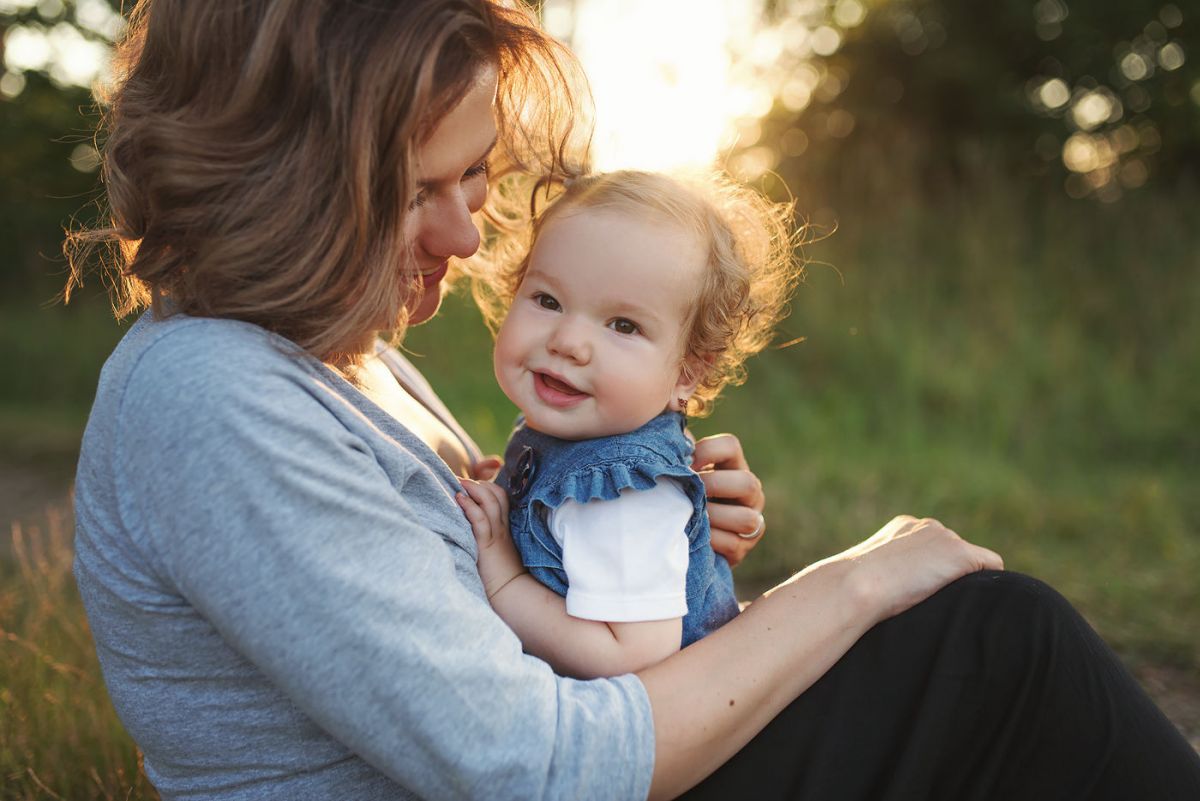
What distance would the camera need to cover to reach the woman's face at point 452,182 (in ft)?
4.68

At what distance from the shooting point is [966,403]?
16.7ft

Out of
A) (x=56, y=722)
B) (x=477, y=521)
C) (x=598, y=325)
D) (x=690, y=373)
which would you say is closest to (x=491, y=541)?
(x=477, y=521)

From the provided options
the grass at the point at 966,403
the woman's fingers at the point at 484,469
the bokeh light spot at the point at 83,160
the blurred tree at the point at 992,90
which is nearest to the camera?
the woman's fingers at the point at 484,469

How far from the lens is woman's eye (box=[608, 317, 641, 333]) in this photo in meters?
1.66

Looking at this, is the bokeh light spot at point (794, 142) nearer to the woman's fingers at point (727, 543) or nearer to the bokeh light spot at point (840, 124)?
the bokeh light spot at point (840, 124)

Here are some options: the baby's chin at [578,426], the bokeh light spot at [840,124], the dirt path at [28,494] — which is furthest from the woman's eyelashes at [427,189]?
the bokeh light spot at [840,124]

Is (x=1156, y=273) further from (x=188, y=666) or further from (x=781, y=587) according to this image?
(x=188, y=666)

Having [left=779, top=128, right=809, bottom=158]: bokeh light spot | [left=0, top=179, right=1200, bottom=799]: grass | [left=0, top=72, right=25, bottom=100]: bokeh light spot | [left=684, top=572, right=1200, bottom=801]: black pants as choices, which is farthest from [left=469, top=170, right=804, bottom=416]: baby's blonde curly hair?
[left=0, top=72, right=25, bottom=100]: bokeh light spot

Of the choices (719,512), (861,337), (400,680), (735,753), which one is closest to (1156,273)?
(861,337)

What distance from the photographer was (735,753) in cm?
142

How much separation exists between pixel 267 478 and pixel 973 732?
962 mm

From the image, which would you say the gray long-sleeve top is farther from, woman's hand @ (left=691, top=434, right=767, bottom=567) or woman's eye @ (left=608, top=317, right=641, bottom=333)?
woman's hand @ (left=691, top=434, right=767, bottom=567)

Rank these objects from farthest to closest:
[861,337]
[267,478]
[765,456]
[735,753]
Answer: [861,337]
[765,456]
[735,753]
[267,478]

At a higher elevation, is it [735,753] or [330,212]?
[330,212]
